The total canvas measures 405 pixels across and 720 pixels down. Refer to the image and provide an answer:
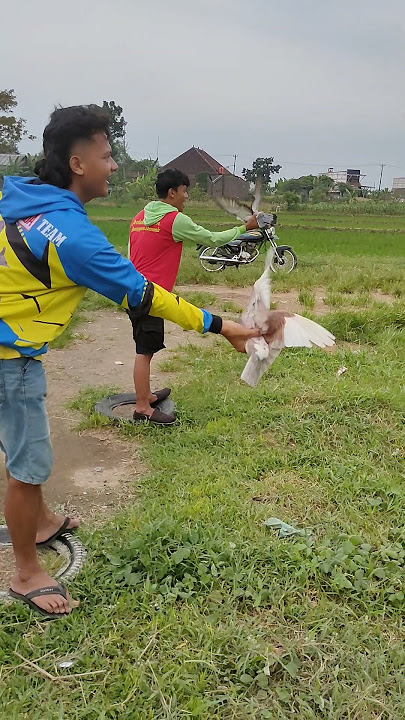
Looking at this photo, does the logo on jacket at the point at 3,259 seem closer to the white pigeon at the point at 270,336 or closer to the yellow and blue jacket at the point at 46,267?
the yellow and blue jacket at the point at 46,267

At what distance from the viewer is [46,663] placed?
1969mm

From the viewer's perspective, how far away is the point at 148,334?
158 inches

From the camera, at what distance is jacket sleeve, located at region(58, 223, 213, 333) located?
1.96m

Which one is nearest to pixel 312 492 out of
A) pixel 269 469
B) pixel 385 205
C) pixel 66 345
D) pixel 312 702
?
pixel 269 469

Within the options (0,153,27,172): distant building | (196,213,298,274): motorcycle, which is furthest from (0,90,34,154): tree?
(196,213,298,274): motorcycle

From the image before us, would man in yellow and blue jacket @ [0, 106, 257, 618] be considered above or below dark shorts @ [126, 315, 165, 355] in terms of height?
above

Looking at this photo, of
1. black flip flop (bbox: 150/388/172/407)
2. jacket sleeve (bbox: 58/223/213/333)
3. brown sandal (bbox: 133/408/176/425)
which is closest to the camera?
jacket sleeve (bbox: 58/223/213/333)

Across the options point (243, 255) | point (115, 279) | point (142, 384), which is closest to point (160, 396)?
point (142, 384)

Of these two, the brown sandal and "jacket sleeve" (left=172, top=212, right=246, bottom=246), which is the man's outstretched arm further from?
the brown sandal

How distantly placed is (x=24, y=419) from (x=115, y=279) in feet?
1.92

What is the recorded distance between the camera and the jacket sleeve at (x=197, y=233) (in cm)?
387

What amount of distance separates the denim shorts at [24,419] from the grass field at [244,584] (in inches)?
20.8

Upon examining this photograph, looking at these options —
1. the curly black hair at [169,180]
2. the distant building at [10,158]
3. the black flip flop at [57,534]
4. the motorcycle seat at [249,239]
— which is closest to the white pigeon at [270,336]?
the black flip flop at [57,534]

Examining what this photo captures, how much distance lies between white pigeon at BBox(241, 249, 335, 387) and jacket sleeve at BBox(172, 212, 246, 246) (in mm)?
1492
